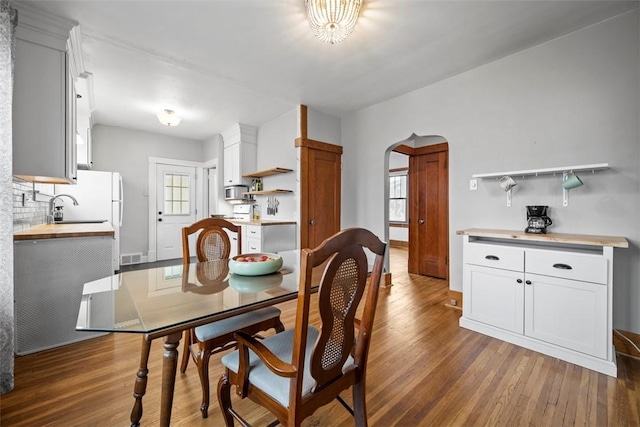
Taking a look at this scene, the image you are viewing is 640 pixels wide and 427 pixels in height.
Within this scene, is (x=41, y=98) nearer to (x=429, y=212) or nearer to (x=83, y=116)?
(x=83, y=116)

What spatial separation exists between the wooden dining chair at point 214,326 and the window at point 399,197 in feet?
20.4

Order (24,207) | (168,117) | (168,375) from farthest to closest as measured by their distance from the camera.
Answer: (168,117), (24,207), (168,375)

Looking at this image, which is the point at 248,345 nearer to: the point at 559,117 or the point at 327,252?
the point at 327,252

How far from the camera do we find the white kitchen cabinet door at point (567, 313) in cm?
192

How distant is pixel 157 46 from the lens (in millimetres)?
2602

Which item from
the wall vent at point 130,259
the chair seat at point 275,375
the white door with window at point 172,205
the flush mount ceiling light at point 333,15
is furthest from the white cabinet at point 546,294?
the wall vent at point 130,259

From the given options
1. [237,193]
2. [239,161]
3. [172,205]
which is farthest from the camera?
[172,205]

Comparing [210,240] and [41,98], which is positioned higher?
[41,98]

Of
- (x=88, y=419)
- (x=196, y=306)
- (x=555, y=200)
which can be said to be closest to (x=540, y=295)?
(x=555, y=200)

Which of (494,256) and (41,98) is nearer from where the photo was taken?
(41,98)

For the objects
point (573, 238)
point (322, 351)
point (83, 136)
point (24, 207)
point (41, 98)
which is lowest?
point (322, 351)

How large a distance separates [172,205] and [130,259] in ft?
4.24

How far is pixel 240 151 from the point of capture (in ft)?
16.6

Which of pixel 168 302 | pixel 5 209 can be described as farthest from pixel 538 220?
pixel 5 209
